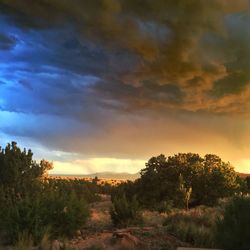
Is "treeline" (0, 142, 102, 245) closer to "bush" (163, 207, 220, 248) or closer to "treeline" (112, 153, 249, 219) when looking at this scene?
"bush" (163, 207, 220, 248)

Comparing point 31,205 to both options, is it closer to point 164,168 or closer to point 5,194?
point 5,194

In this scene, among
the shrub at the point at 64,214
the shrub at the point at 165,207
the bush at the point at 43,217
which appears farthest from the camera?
the shrub at the point at 165,207

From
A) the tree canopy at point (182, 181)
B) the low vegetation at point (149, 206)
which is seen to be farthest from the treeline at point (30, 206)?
the tree canopy at point (182, 181)

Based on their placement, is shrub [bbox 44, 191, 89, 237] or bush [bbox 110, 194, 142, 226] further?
bush [bbox 110, 194, 142, 226]


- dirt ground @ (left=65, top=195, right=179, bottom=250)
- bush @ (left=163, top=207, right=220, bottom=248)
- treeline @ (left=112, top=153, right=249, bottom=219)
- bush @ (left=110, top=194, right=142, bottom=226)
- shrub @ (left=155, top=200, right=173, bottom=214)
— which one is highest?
treeline @ (left=112, top=153, right=249, bottom=219)

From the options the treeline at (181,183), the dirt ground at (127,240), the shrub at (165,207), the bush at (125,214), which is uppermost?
the treeline at (181,183)

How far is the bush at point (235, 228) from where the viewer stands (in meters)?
15.6

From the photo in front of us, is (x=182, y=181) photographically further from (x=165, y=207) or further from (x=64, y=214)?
(x=64, y=214)

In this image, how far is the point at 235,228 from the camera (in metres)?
15.8

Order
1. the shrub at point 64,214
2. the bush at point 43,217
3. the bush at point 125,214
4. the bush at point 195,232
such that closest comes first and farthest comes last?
the bush at point 195,232 → the bush at point 43,217 → the shrub at point 64,214 → the bush at point 125,214

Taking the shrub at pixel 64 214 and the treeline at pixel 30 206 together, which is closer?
the treeline at pixel 30 206

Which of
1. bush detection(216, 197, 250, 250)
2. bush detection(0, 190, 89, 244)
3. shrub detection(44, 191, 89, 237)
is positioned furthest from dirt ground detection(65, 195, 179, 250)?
bush detection(216, 197, 250, 250)

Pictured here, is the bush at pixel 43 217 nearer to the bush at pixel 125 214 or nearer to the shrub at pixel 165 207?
the bush at pixel 125 214

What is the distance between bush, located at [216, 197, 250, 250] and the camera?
51.3 ft
